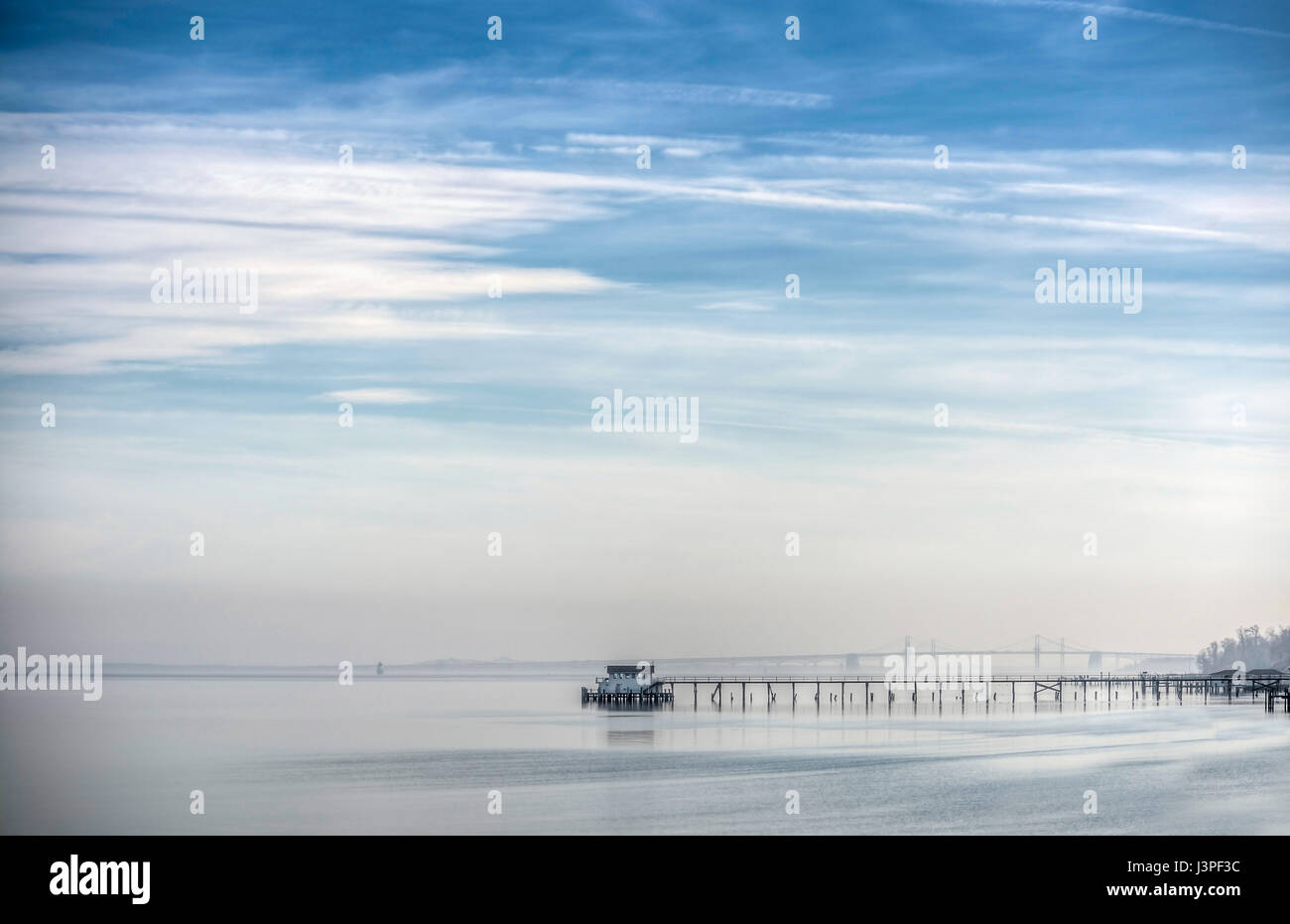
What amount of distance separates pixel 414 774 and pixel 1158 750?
134ft

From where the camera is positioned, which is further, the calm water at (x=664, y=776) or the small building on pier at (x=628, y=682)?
the small building on pier at (x=628, y=682)

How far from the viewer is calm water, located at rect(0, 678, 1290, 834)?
47656mm

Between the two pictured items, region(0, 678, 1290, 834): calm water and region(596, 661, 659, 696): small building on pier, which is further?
region(596, 661, 659, 696): small building on pier

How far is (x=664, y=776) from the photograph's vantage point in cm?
6088

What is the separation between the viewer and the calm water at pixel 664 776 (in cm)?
4766

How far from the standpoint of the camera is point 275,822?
48344 mm

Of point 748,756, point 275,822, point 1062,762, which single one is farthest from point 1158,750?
point 275,822

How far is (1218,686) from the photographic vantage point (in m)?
164

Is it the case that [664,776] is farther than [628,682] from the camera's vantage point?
No

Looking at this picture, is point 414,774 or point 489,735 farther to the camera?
point 489,735
